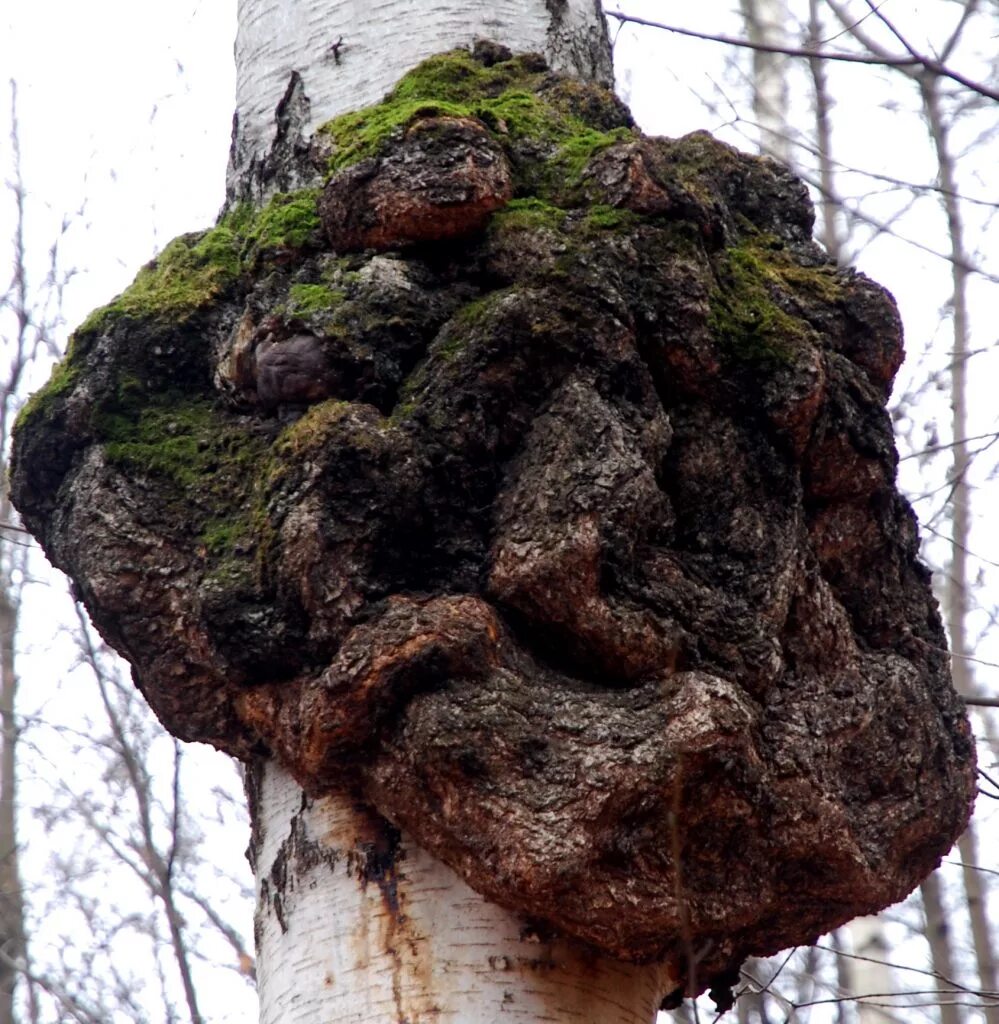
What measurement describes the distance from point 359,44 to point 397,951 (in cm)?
178

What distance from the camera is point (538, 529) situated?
191cm

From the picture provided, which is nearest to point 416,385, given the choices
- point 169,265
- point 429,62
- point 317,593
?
point 317,593

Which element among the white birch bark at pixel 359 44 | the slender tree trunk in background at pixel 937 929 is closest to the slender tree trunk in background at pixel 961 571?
the slender tree trunk in background at pixel 937 929

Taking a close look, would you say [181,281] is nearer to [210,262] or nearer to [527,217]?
[210,262]

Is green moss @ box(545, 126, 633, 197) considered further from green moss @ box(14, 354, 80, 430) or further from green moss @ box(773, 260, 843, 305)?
green moss @ box(14, 354, 80, 430)

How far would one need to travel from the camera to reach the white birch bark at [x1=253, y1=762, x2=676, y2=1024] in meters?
1.79

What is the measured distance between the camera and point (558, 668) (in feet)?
6.44

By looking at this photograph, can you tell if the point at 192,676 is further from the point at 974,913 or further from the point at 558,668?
the point at 974,913

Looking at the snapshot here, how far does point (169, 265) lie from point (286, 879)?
1150 millimetres

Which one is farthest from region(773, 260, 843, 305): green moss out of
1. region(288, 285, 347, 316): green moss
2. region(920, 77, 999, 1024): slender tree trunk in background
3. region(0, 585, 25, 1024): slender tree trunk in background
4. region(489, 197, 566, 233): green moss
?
region(0, 585, 25, 1024): slender tree trunk in background

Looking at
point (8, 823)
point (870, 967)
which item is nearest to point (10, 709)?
point (8, 823)

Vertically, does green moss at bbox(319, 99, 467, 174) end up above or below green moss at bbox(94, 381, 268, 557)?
above

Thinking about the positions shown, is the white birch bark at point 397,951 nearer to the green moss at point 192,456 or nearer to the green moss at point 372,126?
the green moss at point 192,456

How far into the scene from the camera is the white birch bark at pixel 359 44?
8.61ft
